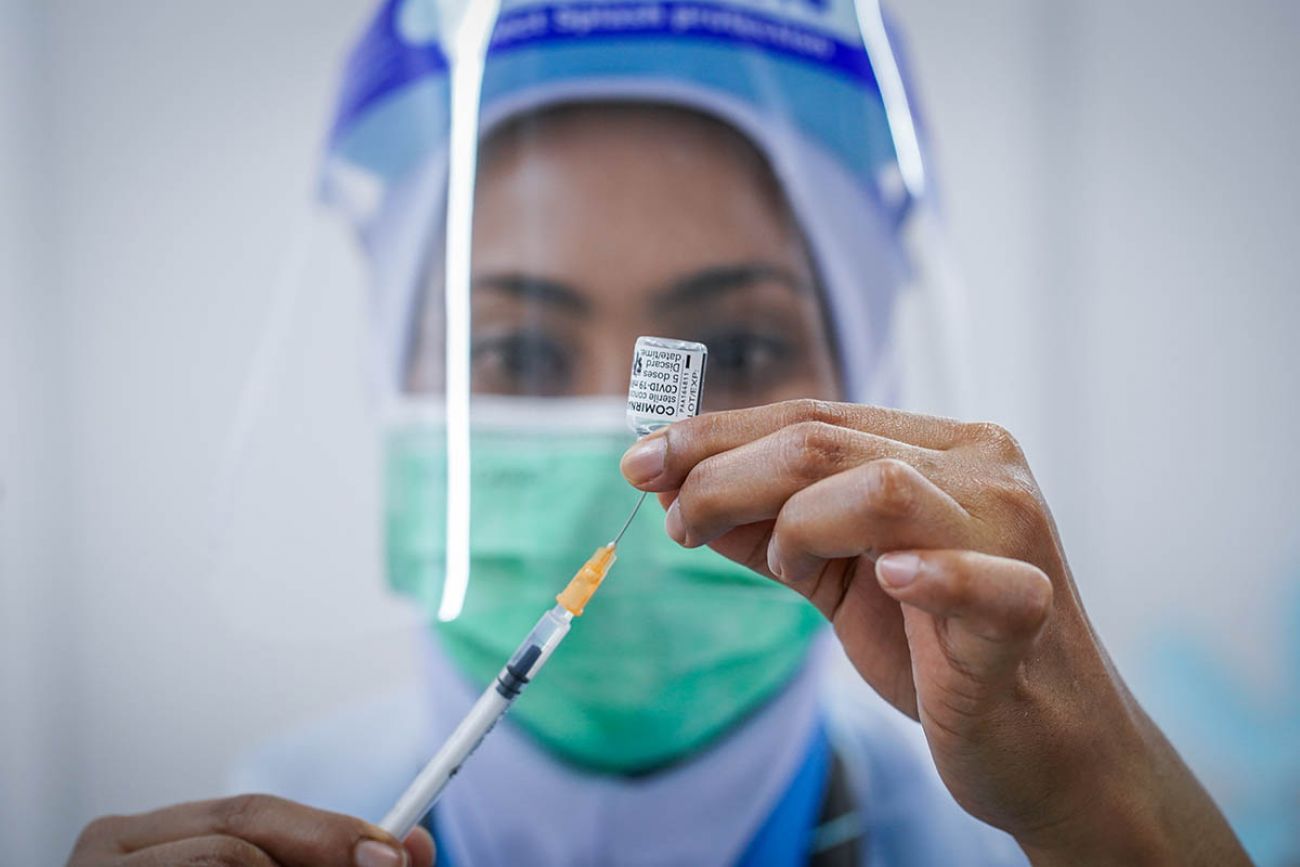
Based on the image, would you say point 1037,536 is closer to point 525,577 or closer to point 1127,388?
point 525,577

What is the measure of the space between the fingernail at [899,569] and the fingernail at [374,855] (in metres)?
0.40

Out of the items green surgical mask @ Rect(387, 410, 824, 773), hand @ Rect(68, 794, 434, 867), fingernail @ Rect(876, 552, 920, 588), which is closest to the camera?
fingernail @ Rect(876, 552, 920, 588)

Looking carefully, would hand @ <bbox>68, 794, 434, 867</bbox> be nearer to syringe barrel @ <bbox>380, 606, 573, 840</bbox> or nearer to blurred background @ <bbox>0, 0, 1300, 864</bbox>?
syringe barrel @ <bbox>380, 606, 573, 840</bbox>

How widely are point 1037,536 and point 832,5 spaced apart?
768 mm

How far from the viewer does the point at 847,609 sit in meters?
0.71

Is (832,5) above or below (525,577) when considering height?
above

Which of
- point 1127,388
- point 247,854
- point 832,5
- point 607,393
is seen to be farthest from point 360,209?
point 1127,388

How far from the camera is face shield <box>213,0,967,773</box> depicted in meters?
1.06

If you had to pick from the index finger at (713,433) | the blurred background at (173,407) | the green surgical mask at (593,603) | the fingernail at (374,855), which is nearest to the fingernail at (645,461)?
the index finger at (713,433)

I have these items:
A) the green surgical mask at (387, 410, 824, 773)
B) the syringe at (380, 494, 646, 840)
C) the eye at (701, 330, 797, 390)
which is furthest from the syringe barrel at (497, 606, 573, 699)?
the eye at (701, 330, 797, 390)

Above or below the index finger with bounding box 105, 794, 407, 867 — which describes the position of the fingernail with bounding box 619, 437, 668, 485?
above

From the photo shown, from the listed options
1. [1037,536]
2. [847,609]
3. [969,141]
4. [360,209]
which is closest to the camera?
[1037,536]

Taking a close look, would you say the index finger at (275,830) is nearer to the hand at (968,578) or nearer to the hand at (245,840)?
the hand at (245,840)

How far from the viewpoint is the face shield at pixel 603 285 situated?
1059 millimetres
